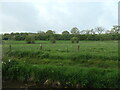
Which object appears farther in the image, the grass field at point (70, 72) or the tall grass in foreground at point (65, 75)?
the grass field at point (70, 72)

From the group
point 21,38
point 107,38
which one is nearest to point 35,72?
point 21,38

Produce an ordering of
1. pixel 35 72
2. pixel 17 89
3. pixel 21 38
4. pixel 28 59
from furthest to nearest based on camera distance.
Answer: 1. pixel 21 38
2. pixel 28 59
3. pixel 35 72
4. pixel 17 89

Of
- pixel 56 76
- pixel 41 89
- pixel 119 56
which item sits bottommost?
pixel 41 89

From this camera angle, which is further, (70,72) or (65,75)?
(70,72)

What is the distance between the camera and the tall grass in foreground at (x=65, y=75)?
29.8ft

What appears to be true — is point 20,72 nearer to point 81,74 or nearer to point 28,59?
point 28,59

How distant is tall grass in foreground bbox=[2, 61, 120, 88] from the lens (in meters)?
9.09

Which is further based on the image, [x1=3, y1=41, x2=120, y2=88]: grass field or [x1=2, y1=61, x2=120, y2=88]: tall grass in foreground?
[x1=3, y1=41, x2=120, y2=88]: grass field

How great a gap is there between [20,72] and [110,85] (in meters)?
6.59

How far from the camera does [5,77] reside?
439 inches

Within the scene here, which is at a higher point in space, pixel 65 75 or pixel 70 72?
pixel 70 72

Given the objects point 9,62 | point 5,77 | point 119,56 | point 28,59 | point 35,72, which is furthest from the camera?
point 28,59

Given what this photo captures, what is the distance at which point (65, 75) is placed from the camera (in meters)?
9.76

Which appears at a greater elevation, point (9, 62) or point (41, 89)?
point (9, 62)
